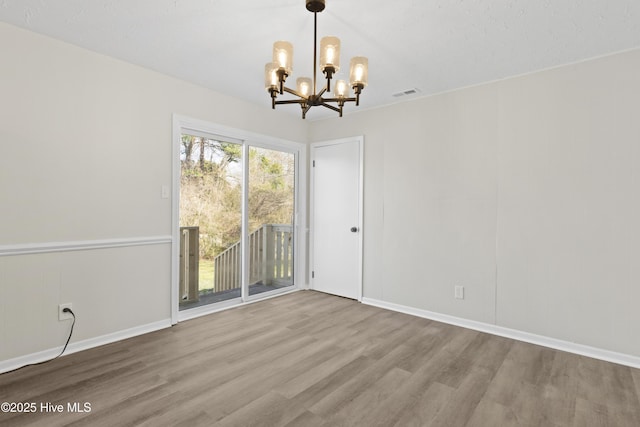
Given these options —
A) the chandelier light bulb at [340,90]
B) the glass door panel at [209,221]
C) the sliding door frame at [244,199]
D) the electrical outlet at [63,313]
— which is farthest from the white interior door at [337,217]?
the electrical outlet at [63,313]

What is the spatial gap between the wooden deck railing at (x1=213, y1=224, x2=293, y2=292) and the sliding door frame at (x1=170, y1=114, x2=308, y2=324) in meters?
0.09

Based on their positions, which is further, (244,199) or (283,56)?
(244,199)

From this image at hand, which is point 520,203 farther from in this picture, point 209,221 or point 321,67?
point 209,221

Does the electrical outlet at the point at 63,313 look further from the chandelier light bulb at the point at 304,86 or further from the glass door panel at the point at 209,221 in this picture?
the chandelier light bulb at the point at 304,86

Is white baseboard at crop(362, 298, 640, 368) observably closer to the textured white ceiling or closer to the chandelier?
the textured white ceiling

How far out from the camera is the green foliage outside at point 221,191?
3.63 meters

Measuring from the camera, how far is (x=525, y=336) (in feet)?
10.2

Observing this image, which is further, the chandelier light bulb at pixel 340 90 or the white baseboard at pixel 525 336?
the white baseboard at pixel 525 336

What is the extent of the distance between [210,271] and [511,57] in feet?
11.9

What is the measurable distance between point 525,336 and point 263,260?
3043mm

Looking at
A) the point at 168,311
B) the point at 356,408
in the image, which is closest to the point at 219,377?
the point at 356,408

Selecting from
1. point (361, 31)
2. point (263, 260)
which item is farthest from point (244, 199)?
point (361, 31)

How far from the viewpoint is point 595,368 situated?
2.57 metres

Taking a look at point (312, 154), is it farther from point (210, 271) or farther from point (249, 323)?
point (249, 323)
